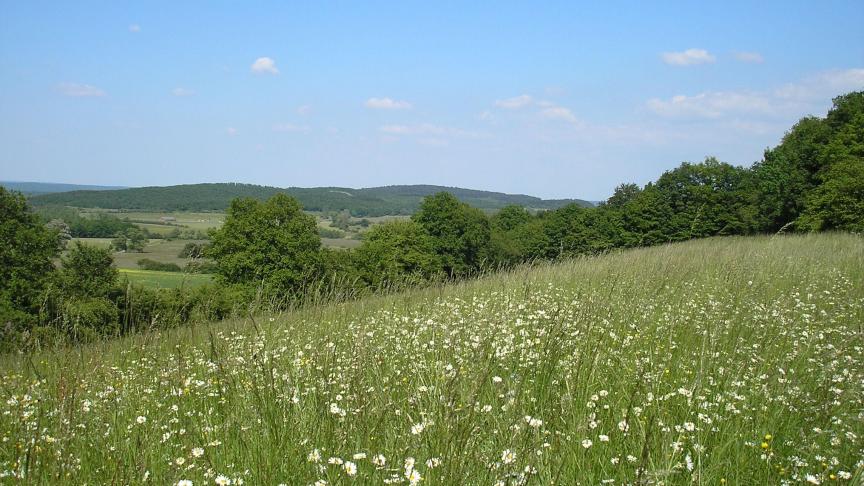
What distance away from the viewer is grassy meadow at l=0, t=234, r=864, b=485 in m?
2.65

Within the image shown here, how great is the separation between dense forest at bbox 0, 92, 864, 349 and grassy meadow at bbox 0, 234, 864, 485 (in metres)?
1.77

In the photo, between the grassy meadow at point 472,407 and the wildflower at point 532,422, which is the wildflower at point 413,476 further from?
the wildflower at point 532,422

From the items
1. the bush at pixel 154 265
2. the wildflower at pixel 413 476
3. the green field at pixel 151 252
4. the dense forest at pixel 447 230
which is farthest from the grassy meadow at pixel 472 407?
the green field at pixel 151 252

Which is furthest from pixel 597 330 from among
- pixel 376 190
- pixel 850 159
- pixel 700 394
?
pixel 376 190

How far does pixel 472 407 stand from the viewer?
2371 mm

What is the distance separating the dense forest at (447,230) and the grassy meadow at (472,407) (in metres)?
1.77

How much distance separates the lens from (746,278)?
8430 mm

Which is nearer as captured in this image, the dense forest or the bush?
the dense forest

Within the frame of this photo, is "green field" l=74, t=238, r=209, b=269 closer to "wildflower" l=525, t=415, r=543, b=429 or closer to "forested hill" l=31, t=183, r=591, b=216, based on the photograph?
"wildflower" l=525, t=415, r=543, b=429

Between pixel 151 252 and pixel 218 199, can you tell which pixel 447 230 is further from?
pixel 218 199

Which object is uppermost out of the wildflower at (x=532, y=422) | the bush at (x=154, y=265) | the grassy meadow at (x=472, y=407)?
the wildflower at (x=532, y=422)

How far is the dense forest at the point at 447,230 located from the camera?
85.8ft

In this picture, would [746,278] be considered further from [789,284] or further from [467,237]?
[467,237]

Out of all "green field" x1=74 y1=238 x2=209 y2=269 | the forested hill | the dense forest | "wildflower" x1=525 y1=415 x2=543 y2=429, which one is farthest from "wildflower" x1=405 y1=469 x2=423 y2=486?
the forested hill
